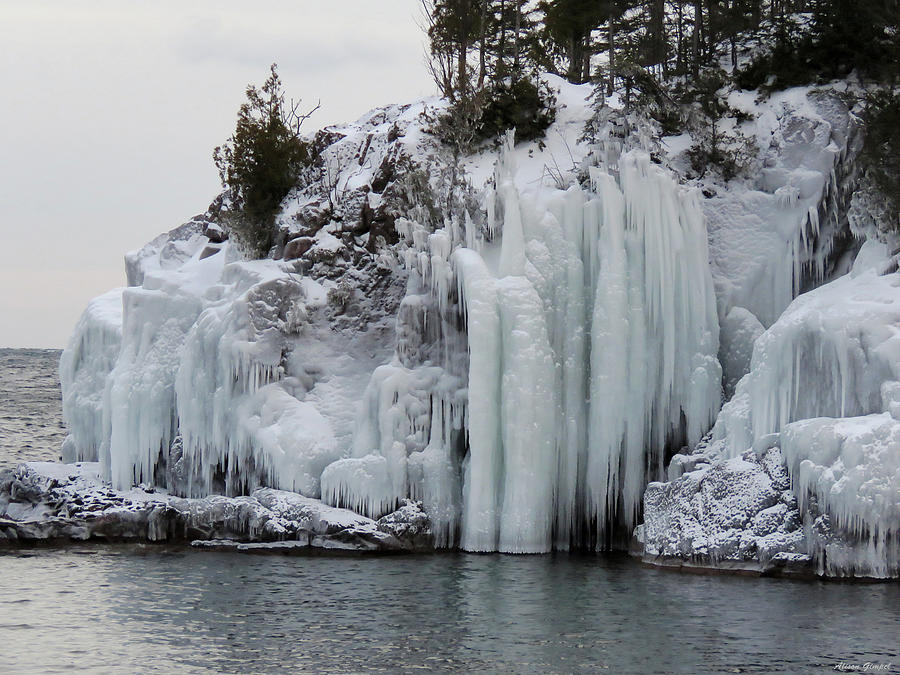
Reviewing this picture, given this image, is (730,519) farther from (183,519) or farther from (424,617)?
(183,519)

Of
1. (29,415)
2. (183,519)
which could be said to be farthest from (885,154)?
(29,415)

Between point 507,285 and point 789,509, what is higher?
point 507,285

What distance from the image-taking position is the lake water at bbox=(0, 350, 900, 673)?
14.6 m

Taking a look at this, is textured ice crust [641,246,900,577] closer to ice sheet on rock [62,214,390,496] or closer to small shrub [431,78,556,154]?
ice sheet on rock [62,214,390,496]

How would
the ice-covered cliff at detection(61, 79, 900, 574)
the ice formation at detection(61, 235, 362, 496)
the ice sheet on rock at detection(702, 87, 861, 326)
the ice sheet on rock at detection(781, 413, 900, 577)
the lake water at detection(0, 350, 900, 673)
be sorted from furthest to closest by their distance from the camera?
the ice formation at detection(61, 235, 362, 496) → the ice sheet on rock at detection(702, 87, 861, 326) → the ice-covered cliff at detection(61, 79, 900, 574) → the ice sheet on rock at detection(781, 413, 900, 577) → the lake water at detection(0, 350, 900, 673)

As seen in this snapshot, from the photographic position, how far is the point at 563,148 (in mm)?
28359

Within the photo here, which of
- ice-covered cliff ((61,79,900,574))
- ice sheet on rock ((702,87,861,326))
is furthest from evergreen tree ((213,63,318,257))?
ice sheet on rock ((702,87,861,326))

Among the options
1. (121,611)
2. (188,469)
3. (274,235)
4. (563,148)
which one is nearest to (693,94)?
(563,148)

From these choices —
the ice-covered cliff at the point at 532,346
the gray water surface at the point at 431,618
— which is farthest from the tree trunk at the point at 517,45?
the gray water surface at the point at 431,618

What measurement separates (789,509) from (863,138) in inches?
368

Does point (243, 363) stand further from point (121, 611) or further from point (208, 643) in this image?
point (208, 643)

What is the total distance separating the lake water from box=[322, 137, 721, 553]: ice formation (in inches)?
50.8

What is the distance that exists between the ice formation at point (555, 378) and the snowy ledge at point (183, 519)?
0.64 m

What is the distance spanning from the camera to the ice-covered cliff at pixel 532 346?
2161cm
